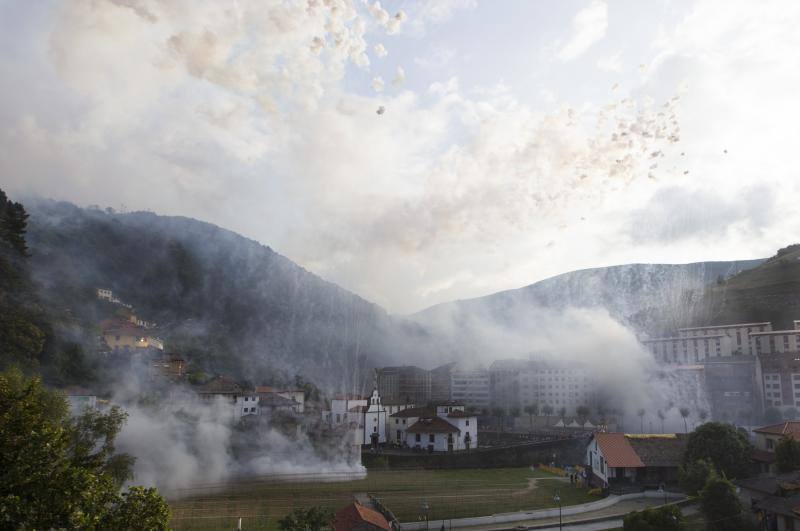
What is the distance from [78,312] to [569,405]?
79853 millimetres

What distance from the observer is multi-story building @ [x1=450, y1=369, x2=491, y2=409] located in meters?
120

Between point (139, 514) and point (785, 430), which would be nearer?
point (139, 514)

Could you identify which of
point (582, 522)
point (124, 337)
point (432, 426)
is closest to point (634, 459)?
point (582, 522)

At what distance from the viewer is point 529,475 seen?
4847 cm

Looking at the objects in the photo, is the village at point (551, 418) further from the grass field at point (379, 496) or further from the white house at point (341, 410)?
the grass field at point (379, 496)

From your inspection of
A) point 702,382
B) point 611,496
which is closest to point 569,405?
point 702,382

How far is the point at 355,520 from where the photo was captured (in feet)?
77.7

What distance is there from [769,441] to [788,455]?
863 cm

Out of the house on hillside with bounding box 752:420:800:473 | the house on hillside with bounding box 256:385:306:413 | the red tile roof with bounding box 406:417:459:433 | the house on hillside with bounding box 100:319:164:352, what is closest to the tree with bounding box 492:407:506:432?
the red tile roof with bounding box 406:417:459:433

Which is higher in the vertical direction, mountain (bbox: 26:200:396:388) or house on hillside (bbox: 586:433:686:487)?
mountain (bbox: 26:200:396:388)

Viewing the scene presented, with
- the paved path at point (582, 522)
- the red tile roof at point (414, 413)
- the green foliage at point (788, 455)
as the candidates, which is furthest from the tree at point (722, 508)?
the red tile roof at point (414, 413)

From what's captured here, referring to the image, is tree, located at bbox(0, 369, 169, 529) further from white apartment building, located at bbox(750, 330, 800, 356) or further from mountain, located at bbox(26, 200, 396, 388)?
white apartment building, located at bbox(750, 330, 800, 356)

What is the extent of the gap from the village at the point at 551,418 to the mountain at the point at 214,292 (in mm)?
13236

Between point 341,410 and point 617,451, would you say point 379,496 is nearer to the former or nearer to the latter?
point 617,451
